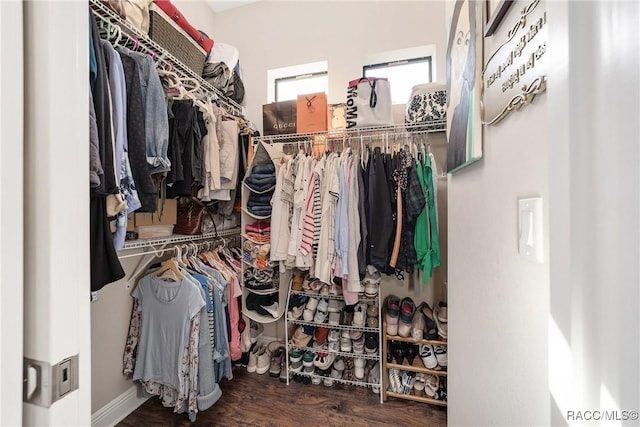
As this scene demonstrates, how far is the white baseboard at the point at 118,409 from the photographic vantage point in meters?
1.37

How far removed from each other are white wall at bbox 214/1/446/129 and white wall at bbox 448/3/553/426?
155 cm

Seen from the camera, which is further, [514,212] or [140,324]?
[140,324]

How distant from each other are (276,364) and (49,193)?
185cm

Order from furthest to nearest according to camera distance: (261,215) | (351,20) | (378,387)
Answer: (351,20)
(261,215)
(378,387)

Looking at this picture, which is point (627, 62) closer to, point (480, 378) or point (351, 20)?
point (480, 378)

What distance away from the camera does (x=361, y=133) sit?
1837 millimetres

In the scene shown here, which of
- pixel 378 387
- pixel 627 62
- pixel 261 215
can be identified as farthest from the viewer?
pixel 261 215

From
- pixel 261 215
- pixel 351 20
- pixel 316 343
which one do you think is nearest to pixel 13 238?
pixel 261 215

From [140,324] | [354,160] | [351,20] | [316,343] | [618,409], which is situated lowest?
[316,343]

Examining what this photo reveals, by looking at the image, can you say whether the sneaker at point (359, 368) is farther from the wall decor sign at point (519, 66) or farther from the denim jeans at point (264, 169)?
the wall decor sign at point (519, 66)

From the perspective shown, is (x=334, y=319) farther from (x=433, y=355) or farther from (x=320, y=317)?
(x=433, y=355)

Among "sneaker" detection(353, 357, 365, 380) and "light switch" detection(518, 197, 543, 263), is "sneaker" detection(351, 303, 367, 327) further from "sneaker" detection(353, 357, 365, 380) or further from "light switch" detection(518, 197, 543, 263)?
"light switch" detection(518, 197, 543, 263)

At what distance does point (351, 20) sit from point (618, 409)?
8.13 feet

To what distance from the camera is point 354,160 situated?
162 centimetres
